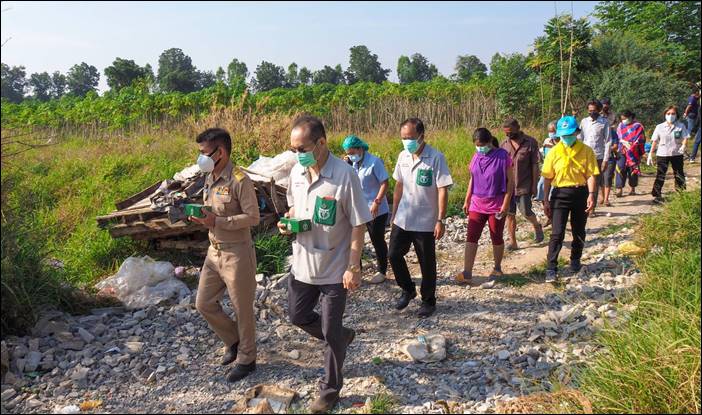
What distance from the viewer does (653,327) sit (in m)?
3.30

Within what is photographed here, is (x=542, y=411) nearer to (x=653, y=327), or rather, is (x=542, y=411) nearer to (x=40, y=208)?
(x=653, y=327)

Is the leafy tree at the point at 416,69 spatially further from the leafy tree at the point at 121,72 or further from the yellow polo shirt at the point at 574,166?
the yellow polo shirt at the point at 574,166

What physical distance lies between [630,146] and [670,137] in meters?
1.03

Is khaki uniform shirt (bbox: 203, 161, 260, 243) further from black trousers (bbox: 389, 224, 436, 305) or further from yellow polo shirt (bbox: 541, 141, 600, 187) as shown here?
yellow polo shirt (bbox: 541, 141, 600, 187)

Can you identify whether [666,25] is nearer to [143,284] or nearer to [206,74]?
[143,284]

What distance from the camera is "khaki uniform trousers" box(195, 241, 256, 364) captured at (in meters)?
3.76

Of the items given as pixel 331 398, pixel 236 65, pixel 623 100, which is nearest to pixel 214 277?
pixel 331 398

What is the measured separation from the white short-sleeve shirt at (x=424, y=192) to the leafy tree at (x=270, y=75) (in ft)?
173

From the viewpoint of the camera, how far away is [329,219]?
335cm

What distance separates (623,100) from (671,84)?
1.82 metres

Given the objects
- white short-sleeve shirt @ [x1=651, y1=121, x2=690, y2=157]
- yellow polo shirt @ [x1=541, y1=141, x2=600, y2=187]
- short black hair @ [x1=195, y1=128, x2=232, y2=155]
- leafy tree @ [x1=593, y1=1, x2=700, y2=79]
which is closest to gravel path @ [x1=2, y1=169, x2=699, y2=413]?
yellow polo shirt @ [x1=541, y1=141, x2=600, y2=187]

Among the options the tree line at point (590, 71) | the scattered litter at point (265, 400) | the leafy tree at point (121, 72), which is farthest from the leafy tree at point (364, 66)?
the scattered litter at point (265, 400)

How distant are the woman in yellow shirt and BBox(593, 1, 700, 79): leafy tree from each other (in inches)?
589

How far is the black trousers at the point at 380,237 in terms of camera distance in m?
5.86
